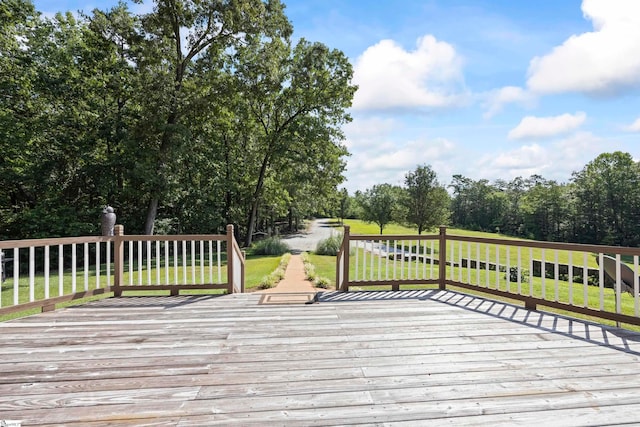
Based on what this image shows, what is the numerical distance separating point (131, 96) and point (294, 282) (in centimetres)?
1171

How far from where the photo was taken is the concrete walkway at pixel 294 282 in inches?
252

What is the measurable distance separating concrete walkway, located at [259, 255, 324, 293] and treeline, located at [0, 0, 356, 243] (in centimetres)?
689

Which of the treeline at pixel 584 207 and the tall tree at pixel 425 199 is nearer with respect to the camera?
the tall tree at pixel 425 199

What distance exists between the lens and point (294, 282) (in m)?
7.35

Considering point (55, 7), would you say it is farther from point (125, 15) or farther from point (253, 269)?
point (253, 269)

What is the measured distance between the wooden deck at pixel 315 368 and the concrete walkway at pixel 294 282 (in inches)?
96.5

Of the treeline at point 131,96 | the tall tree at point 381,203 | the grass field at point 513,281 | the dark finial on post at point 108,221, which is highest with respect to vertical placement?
the treeline at point 131,96

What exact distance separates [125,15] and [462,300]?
53.4ft

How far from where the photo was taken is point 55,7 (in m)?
13.7

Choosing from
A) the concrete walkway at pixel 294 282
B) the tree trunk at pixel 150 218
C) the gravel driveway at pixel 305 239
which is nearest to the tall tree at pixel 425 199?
the gravel driveway at pixel 305 239

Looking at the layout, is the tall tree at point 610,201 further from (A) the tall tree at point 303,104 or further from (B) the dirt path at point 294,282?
(B) the dirt path at point 294,282

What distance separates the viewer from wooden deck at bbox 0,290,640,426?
1866 millimetres

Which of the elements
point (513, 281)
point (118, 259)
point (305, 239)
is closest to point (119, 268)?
point (118, 259)

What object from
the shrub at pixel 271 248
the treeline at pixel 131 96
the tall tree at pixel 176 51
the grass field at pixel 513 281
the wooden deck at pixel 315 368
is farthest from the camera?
the shrub at pixel 271 248
